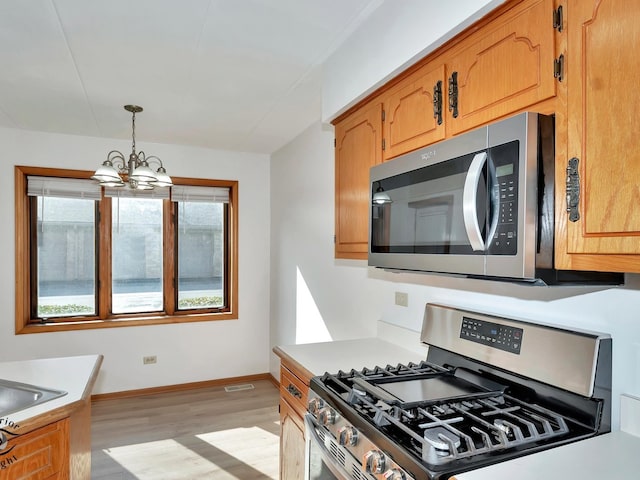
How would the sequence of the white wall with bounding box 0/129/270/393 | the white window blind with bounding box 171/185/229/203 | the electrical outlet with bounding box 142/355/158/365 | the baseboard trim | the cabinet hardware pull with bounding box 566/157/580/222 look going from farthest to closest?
the white window blind with bounding box 171/185/229/203
the electrical outlet with bounding box 142/355/158/365
the baseboard trim
the white wall with bounding box 0/129/270/393
the cabinet hardware pull with bounding box 566/157/580/222

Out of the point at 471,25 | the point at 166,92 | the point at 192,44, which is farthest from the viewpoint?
the point at 166,92

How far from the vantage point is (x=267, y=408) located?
12.4 feet

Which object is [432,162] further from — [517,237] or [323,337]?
[323,337]

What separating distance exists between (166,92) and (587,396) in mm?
2834

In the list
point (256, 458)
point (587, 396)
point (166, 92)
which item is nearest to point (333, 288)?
point (256, 458)

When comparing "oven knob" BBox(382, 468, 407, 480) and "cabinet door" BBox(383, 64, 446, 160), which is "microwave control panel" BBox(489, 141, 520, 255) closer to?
"cabinet door" BBox(383, 64, 446, 160)

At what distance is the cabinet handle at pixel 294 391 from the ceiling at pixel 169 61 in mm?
1715

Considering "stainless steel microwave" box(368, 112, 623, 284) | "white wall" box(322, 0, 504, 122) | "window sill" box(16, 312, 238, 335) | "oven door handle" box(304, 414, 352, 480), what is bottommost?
"window sill" box(16, 312, 238, 335)

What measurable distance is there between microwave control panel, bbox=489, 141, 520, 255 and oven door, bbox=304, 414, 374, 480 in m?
0.77

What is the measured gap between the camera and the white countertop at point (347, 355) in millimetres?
1908

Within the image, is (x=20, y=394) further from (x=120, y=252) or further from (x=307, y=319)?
(x=120, y=252)

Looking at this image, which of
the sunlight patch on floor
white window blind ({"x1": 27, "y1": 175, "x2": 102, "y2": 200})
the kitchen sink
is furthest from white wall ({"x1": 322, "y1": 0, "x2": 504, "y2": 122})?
white window blind ({"x1": 27, "y1": 175, "x2": 102, "y2": 200})

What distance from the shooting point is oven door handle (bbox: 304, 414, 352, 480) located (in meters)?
1.40

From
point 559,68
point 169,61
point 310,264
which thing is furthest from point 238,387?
point 559,68
